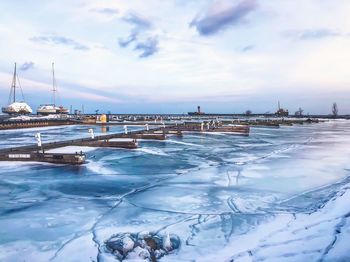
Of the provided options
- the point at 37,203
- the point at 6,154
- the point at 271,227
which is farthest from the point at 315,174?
the point at 6,154

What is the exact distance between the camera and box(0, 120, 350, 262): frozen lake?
300 inches

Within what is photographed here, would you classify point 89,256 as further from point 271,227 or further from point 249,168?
point 249,168

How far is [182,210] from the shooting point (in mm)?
10742

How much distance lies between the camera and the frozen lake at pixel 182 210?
25.0 ft

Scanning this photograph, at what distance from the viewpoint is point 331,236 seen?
8438 mm

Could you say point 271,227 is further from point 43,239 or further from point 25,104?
point 25,104

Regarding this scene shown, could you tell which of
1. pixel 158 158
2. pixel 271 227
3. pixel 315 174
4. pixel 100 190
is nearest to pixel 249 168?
pixel 315 174

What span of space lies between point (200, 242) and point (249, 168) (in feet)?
36.5

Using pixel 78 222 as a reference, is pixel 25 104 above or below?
above

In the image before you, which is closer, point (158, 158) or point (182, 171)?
point (182, 171)

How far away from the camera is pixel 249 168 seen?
18.7 meters

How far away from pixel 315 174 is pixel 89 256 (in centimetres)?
1284

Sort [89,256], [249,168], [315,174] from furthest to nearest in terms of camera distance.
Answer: [249,168], [315,174], [89,256]

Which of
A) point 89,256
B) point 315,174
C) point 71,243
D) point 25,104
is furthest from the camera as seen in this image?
point 25,104
